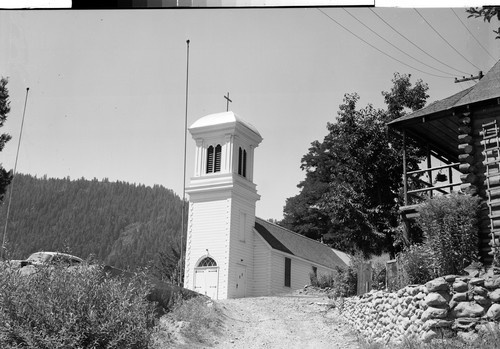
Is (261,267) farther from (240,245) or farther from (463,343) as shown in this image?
(463,343)

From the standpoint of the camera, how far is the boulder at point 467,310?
12062mm

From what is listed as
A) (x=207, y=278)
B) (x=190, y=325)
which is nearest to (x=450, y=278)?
(x=190, y=325)

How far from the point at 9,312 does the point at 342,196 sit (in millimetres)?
13720

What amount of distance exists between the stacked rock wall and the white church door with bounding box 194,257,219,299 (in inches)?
478

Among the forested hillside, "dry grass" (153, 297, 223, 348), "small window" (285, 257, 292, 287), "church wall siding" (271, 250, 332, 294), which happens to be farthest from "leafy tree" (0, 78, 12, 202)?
"small window" (285, 257, 292, 287)

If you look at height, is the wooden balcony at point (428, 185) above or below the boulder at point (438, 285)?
above

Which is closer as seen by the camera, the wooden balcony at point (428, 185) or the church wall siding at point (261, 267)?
the wooden balcony at point (428, 185)

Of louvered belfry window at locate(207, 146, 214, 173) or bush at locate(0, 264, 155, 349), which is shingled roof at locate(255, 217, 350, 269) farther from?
bush at locate(0, 264, 155, 349)

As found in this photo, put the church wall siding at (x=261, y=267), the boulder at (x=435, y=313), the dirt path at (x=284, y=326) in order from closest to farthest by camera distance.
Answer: the boulder at (x=435, y=313) < the dirt path at (x=284, y=326) < the church wall siding at (x=261, y=267)

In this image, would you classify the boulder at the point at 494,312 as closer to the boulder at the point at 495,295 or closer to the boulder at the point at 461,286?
the boulder at the point at 495,295

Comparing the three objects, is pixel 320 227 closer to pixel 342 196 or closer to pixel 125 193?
pixel 342 196

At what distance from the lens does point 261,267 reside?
27.5 meters

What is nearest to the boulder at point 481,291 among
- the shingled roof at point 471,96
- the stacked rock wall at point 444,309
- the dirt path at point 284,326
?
the stacked rock wall at point 444,309

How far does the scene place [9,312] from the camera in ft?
30.6
